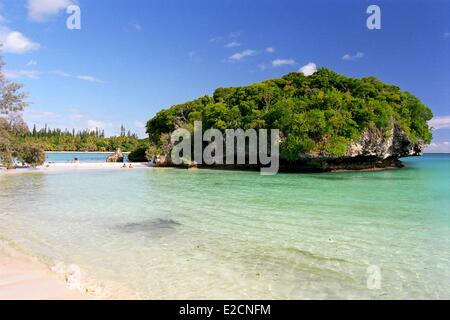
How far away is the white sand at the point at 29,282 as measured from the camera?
503 cm

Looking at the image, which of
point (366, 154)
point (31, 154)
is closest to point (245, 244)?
point (366, 154)

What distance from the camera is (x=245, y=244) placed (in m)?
8.25

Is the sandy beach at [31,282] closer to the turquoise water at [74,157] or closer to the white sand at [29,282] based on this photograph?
the white sand at [29,282]

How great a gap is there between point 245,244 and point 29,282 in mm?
4629

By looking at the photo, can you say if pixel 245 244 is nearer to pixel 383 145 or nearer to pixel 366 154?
pixel 366 154

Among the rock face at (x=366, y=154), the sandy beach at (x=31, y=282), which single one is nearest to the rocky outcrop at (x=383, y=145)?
the rock face at (x=366, y=154)

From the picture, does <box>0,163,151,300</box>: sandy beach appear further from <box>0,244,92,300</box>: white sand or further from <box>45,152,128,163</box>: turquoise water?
<box>45,152,128,163</box>: turquoise water

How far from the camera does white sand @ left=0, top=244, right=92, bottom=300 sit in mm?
5031

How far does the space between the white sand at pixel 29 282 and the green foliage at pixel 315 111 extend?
2879 centimetres

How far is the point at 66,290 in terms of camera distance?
17.4ft

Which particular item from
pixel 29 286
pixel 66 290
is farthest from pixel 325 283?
pixel 29 286

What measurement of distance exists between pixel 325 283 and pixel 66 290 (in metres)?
4.32

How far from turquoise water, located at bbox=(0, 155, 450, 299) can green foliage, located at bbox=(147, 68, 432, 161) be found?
1848 cm

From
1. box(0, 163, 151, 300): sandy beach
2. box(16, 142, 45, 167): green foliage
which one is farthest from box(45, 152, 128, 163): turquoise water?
box(0, 163, 151, 300): sandy beach
